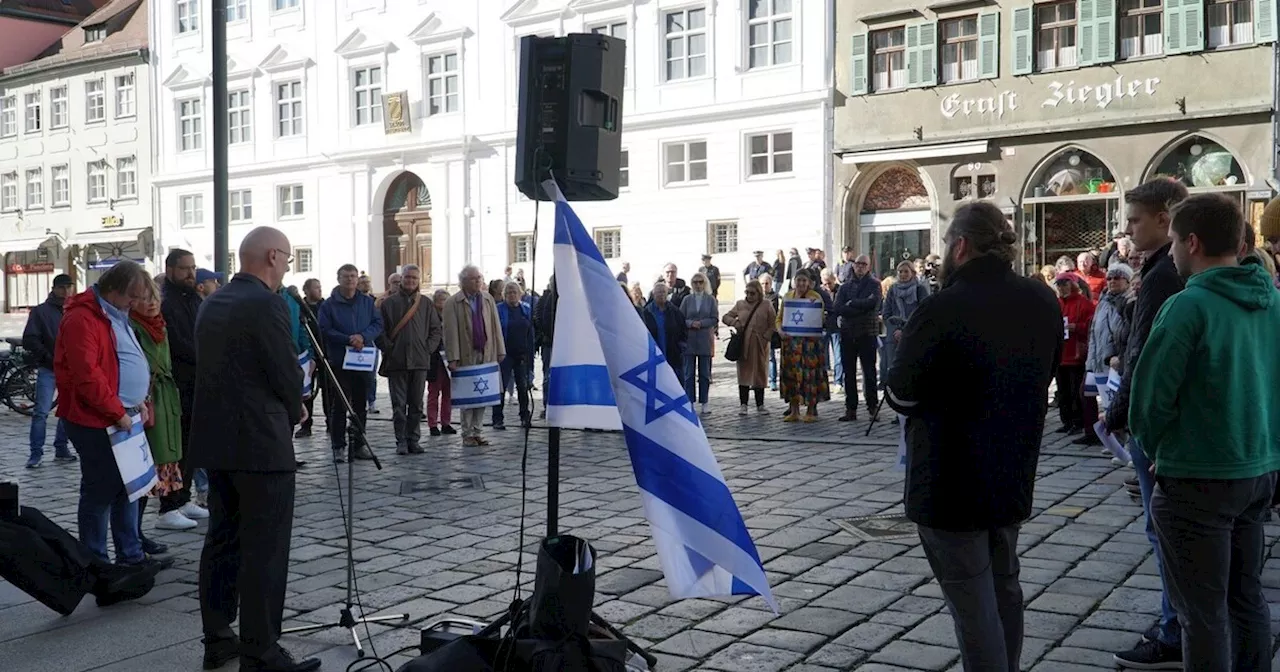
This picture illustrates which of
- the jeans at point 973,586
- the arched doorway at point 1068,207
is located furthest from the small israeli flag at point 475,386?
the arched doorway at point 1068,207

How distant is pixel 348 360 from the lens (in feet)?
40.1

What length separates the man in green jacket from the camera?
13.1 ft

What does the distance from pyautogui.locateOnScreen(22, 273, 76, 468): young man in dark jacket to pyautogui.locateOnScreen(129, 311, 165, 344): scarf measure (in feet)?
18.0

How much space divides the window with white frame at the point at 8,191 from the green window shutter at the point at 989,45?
4163cm

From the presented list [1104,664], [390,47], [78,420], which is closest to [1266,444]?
[1104,664]

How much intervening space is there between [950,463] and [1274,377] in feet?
3.77

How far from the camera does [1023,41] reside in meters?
28.1

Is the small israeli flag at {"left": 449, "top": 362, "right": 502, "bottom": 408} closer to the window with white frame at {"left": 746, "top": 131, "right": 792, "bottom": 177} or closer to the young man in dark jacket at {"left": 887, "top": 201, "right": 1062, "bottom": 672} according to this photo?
the young man in dark jacket at {"left": 887, "top": 201, "right": 1062, "bottom": 672}

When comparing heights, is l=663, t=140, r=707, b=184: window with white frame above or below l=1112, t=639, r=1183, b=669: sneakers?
above

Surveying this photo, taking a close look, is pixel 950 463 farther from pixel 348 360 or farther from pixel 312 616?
pixel 348 360

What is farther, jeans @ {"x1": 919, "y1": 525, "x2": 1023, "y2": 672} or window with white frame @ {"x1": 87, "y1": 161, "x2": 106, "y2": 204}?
window with white frame @ {"x1": 87, "y1": 161, "x2": 106, "y2": 204}

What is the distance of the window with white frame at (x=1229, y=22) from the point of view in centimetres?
2566

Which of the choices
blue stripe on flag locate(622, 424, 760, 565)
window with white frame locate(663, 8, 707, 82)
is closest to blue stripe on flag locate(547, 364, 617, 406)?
blue stripe on flag locate(622, 424, 760, 565)

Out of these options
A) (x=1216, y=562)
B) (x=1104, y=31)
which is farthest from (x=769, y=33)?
(x=1216, y=562)
